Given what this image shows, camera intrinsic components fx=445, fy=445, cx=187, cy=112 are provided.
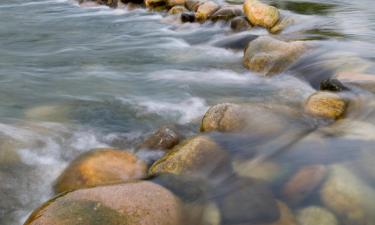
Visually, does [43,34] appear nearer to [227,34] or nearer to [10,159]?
[227,34]

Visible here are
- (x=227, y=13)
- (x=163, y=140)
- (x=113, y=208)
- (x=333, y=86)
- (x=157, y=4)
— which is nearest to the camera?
(x=113, y=208)

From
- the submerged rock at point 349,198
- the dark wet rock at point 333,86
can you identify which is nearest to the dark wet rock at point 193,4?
the dark wet rock at point 333,86

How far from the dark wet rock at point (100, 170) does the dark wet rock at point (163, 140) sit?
53 cm

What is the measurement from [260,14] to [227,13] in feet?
4.17

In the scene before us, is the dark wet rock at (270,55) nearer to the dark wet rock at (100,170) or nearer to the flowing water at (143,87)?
the flowing water at (143,87)

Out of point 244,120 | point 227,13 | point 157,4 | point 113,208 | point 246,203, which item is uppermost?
point 113,208

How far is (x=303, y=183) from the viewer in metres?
4.73

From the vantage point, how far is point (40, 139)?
6285 mm

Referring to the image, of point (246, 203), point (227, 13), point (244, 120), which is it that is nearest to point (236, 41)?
point (227, 13)

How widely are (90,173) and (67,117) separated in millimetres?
2482

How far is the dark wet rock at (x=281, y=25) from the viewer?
12.5 meters

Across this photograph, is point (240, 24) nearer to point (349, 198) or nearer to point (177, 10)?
point (177, 10)

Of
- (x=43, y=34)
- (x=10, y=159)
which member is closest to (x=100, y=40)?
(x=43, y=34)

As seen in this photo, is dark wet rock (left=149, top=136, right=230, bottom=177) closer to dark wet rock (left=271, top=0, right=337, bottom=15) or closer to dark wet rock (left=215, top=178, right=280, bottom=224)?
dark wet rock (left=215, top=178, right=280, bottom=224)
